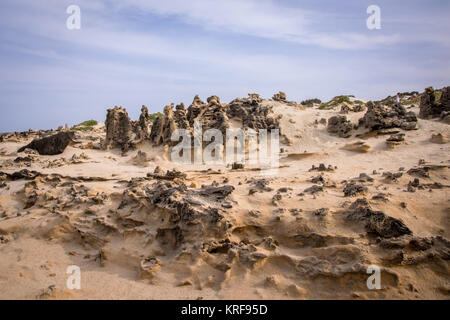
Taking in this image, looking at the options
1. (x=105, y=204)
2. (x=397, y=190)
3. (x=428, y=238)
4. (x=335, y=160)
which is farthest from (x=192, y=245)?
(x=335, y=160)

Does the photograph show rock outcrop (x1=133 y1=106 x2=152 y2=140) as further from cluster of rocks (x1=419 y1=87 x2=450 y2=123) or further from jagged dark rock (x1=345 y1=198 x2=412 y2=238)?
cluster of rocks (x1=419 y1=87 x2=450 y2=123)

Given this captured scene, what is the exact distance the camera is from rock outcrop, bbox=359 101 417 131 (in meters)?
11.4

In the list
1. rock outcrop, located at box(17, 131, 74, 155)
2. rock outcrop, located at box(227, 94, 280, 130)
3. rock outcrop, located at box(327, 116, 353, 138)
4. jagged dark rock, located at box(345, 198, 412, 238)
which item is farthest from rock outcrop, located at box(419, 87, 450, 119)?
rock outcrop, located at box(17, 131, 74, 155)

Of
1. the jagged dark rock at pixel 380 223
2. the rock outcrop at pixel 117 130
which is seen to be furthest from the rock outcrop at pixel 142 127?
the jagged dark rock at pixel 380 223

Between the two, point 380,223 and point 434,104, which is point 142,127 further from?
point 434,104

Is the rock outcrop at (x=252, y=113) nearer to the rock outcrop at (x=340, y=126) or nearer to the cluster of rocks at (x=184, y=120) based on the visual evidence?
the cluster of rocks at (x=184, y=120)

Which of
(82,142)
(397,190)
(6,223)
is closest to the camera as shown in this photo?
(397,190)

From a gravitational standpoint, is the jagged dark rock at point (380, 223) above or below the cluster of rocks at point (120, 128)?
below

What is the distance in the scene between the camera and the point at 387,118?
1159 centimetres

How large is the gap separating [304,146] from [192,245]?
7.67 m

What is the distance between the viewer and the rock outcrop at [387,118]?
11.4 metres

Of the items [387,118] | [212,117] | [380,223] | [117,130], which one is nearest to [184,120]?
[212,117]
